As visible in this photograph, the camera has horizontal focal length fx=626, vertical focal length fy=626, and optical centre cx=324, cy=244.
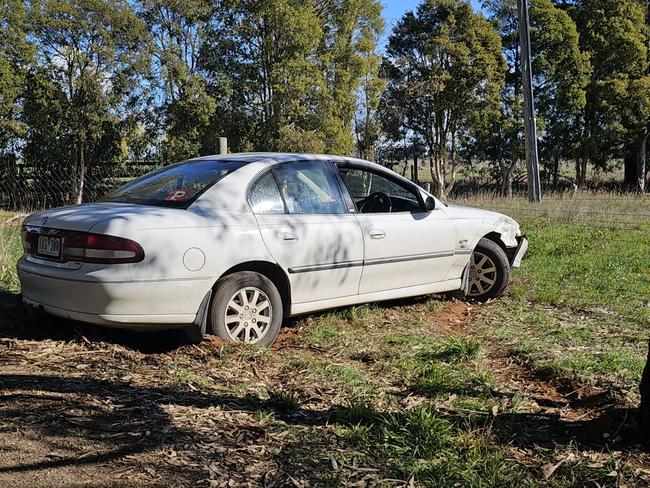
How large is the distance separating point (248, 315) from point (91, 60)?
26209mm

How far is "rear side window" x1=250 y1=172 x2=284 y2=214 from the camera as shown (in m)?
4.79

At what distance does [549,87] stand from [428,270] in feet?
96.1

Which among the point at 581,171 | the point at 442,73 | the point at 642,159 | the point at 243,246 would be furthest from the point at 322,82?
the point at 243,246

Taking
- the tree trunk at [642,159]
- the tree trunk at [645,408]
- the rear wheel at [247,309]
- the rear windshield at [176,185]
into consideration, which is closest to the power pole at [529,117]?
the rear windshield at [176,185]

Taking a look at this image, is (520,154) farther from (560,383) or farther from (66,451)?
(66,451)

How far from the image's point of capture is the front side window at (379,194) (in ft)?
19.4

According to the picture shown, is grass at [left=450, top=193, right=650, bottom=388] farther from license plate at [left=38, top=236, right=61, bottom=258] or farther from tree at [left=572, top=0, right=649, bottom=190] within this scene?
tree at [left=572, top=0, right=649, bottom=190]

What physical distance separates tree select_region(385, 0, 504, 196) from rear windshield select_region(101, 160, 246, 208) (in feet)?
84.0

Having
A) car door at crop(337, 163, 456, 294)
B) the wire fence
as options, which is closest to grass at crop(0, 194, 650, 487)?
car door at crop(337, 163, 456, 294)

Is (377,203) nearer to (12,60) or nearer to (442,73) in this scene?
(12,60)

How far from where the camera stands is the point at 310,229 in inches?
195

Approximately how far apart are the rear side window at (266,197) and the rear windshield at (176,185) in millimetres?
231

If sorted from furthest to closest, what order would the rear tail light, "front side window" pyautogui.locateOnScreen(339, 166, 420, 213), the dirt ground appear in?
"front side window" pyautogui.locateOnScreen(339, 166, 420, 213) < the rear tail light < the dirt ground

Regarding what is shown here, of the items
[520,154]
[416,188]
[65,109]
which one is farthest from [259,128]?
[416,188]
